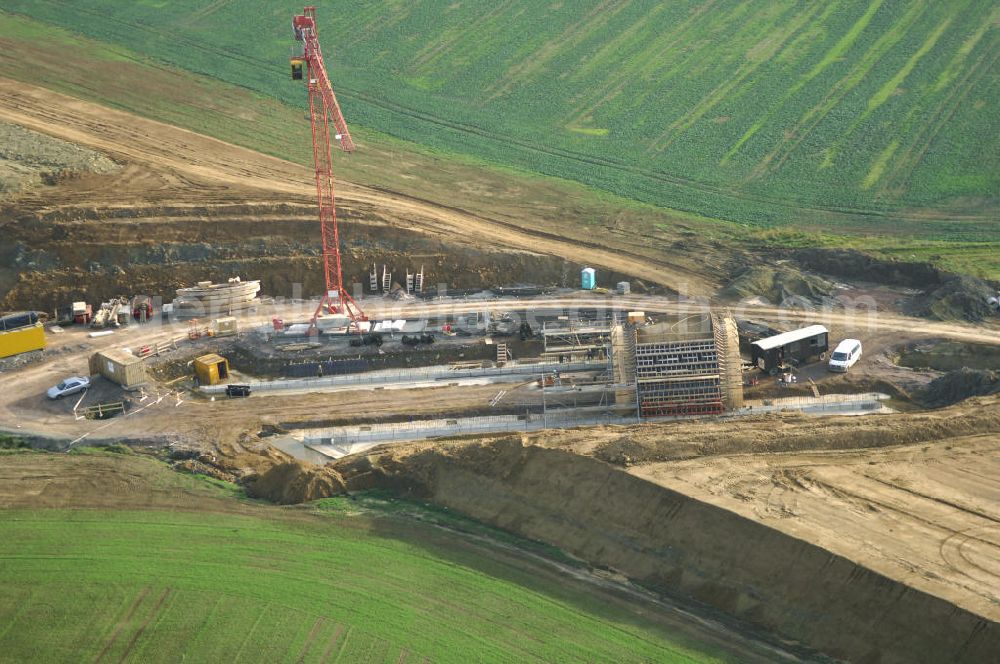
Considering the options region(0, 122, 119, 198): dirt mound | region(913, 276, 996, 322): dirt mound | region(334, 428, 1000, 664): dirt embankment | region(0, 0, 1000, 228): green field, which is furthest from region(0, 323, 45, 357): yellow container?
region(913, 276, 996, 322): dirt mound

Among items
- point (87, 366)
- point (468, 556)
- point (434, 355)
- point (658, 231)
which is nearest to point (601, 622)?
point (468, 556)

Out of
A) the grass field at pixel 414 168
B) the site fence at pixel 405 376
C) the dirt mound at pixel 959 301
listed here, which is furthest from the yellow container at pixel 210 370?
the dirt mound at pixel 959 301

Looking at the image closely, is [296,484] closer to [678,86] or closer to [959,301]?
[959,301]

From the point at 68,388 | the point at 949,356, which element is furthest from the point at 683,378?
the point at 68,388

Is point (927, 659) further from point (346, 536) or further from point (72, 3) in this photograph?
point (72, 3)

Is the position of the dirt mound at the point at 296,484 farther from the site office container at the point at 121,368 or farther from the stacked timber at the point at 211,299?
the stacked timber at the point at 211,299

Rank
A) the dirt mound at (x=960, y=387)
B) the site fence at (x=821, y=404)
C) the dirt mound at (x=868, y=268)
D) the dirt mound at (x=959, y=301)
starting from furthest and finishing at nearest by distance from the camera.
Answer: the dirt mound at (x=868, y=268)
the dirt mound at (x=959, y=301)
the site fence at (x=821, y=404)
the dirt mound at (x=960, y=387)

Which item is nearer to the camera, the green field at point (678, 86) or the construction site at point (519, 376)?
the construction site at point (519, 376)
